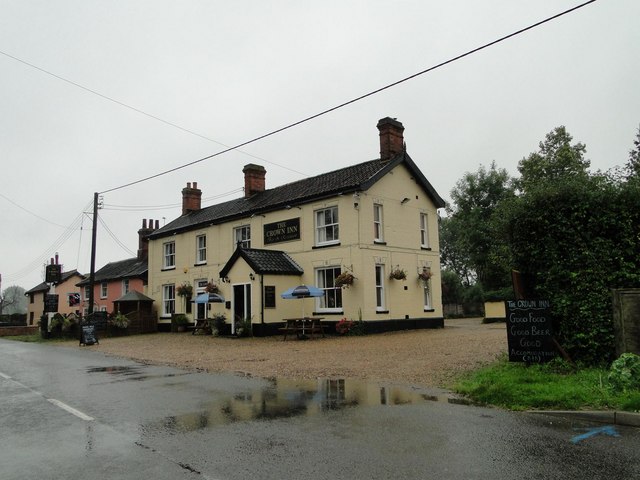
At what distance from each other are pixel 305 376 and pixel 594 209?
698 cm

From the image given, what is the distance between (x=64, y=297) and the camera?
55.1 m

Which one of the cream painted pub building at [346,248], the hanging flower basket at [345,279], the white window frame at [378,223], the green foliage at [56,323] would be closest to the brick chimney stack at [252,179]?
the cream painted pub building at [346,248]

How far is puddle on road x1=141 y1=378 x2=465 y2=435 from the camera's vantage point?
7295mm

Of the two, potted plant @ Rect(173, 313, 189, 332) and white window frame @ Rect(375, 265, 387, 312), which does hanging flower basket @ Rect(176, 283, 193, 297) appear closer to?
potted plant @ Rect(173, 313, 189, 332)

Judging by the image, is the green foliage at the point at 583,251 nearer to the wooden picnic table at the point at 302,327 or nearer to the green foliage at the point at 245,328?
the wooden picnic table at the point at 302,327

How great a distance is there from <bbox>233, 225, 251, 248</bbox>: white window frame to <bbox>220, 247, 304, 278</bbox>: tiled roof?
3.28 meters

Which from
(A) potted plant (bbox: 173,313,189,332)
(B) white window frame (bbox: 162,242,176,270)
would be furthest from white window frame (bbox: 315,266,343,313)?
(B) white window frame (bbox: 162,242,176,270)

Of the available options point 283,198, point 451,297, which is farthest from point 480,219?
point 283,198

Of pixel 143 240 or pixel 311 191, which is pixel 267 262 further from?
pixel 143 240

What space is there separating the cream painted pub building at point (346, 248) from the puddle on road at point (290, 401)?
12086 millimetres

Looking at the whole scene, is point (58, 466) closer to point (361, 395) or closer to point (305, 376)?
point (361, 395)

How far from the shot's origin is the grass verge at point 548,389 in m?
7.50

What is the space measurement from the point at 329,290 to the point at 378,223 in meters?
3.87

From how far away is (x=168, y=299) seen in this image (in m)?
33.8
